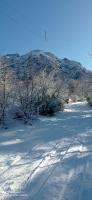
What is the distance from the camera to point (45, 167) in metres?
7.72

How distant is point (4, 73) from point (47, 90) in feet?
23.1

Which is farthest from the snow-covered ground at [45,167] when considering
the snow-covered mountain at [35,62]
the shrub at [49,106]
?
the snow-covered mountain at [35,62]

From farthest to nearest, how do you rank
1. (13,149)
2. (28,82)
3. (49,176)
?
(28,82) → (13,149) → (49,176)

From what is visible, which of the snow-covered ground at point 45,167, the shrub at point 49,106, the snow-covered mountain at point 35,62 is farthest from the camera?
the snow-covered mountain at point 35,62

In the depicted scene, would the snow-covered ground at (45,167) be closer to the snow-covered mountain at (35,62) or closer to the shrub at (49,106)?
the shrub at (49,106)

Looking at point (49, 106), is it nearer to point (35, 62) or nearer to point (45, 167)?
point (35, 62)

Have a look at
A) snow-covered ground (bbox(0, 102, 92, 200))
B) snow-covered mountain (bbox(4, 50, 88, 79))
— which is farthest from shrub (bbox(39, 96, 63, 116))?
snow-covered ground (bbox(0, 102, 92, 200))

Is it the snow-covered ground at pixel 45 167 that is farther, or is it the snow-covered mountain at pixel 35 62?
the snow-covered mountain at pixel 35 62

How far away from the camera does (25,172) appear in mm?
7332

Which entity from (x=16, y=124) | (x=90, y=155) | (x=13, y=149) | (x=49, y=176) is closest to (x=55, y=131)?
(x=16, y=124)

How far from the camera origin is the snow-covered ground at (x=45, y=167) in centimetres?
586

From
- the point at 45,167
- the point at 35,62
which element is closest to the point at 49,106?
the point at 35,62

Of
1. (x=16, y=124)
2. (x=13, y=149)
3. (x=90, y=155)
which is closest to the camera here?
(x=90, y=155)

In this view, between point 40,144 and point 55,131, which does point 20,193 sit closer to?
point 40,144
